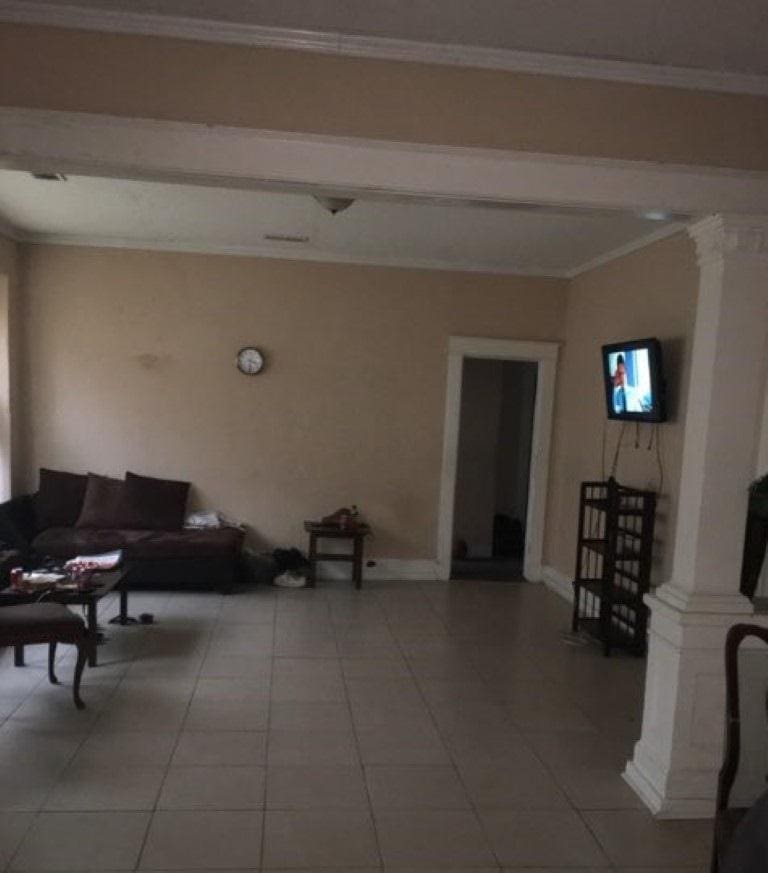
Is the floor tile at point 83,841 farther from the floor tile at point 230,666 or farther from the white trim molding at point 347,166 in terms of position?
the white trim molding at point 347,166

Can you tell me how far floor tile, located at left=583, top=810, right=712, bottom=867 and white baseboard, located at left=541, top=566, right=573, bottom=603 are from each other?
303cm

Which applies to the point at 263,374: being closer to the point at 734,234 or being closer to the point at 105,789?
the point at 105,789

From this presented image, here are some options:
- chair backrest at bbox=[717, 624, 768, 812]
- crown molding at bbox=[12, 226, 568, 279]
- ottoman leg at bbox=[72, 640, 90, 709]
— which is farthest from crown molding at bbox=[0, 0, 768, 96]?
crown molding at bbox=[12, 226, 568, 279]

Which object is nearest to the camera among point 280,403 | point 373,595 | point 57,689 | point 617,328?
point 57,689

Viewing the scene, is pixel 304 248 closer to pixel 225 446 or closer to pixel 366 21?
pixel 225 446

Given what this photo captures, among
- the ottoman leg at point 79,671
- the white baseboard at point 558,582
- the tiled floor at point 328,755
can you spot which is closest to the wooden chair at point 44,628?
the ottoman leg at point 79,671

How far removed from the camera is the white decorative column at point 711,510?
2621mm

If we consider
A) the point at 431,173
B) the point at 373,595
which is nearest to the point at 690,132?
the point at 431,173

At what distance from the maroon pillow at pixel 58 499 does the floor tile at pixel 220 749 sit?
315cm

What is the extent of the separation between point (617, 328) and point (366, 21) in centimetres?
363

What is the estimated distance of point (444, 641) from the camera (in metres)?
4.67

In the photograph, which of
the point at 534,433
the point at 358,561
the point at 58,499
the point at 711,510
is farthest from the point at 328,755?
the point at 534,433

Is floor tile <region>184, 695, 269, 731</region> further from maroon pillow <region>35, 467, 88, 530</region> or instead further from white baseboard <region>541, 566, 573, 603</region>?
white baseboard <region>541, 566, 573, 603</region>

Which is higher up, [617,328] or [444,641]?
[617,328]
